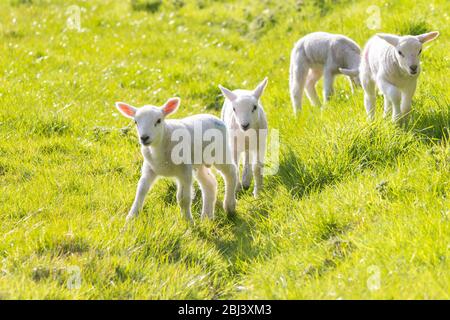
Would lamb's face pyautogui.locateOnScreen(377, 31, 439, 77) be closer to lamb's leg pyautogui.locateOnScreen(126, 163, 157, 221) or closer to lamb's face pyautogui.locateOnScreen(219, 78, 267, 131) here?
lamb's face pyautogui.locateOnScreen(219, 78, 267, 131)

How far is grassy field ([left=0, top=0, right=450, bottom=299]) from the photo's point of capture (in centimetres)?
477

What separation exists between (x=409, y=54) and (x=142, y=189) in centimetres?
288

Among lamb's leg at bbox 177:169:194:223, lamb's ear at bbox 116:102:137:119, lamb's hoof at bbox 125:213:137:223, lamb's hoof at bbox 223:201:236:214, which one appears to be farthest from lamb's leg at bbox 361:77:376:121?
lamb's hoof at bbox 125:213:137:223

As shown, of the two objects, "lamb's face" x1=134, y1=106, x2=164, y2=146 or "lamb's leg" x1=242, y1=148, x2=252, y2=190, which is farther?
"lamb's leg" x1=242, y1=148, x2=252, y2=190

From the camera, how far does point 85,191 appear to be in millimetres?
6863

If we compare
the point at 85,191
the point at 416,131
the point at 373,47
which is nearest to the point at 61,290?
the point at 85,191

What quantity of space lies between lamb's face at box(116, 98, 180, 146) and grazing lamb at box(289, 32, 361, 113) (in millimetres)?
3033

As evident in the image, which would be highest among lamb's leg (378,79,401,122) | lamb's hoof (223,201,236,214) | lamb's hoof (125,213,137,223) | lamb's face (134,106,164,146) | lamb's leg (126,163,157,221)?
lamb's face (134,106,164,146)

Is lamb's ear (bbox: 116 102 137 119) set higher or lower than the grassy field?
higher

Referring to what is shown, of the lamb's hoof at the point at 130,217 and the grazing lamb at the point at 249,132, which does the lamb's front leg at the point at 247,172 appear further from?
the lamb's hoof at the point at 130,217

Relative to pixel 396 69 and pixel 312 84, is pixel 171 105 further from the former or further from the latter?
pixel 312 84

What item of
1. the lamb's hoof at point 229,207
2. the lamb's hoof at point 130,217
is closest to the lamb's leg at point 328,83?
the lamb's hoof at point 229,207

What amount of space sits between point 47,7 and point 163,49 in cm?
416

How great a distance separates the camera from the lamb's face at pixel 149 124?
233 inches
